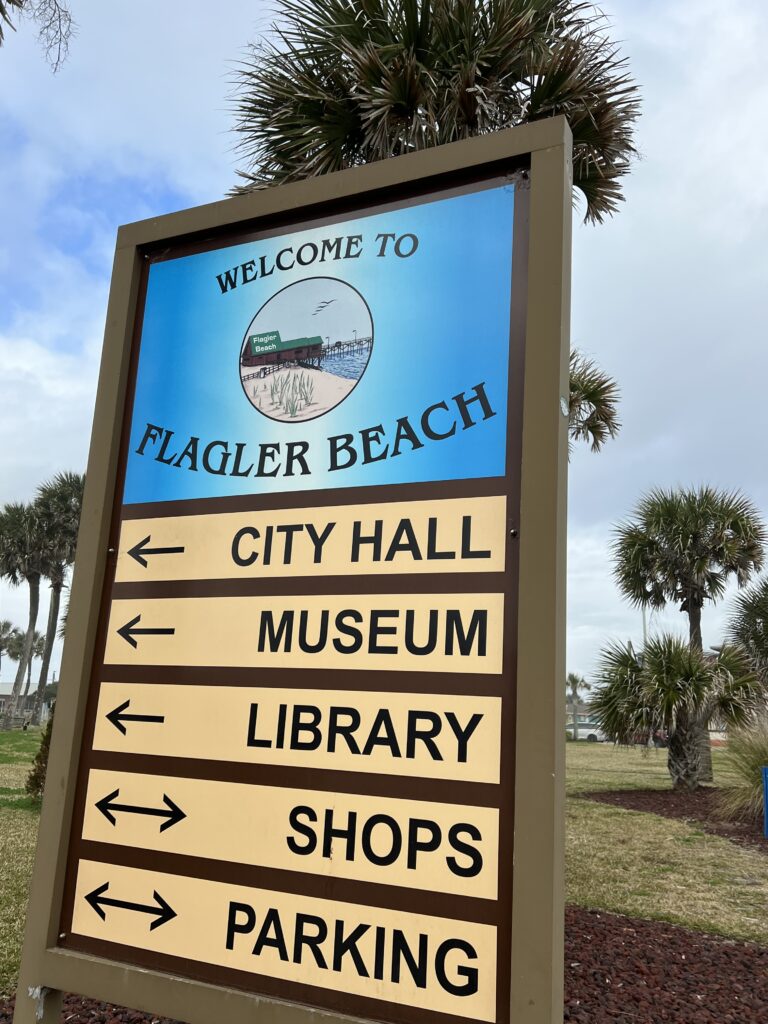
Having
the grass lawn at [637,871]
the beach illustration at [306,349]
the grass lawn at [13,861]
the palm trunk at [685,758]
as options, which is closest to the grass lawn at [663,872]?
the grass lawn at [637,871]

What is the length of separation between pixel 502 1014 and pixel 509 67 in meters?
7.13

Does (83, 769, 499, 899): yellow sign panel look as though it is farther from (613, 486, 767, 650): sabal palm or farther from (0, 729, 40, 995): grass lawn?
(613, 486, 767, 650): sabal palm

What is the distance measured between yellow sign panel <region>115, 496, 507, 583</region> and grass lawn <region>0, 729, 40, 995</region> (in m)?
2.97

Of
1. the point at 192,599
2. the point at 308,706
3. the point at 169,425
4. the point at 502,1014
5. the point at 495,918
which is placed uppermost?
the point at 169,425

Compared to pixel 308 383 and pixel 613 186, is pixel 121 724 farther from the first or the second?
pixel 613 186

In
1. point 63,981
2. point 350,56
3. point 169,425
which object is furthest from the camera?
point 350,56

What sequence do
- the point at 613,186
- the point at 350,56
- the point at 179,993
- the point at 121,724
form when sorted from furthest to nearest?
the point at 613,186, the point at 350,56, the point at 121,724, the point at 179,993

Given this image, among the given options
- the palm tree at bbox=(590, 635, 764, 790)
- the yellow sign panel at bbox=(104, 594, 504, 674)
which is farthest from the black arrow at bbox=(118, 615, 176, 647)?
the palm tree at bbox=(590, 635, 764, 790)

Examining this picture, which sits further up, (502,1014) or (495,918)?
(495,918)

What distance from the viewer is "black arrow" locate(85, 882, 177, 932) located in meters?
2.14

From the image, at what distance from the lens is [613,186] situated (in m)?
8.03

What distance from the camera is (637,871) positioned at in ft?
25.2

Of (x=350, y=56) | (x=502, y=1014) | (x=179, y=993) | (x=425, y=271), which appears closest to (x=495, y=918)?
(x=502, y=1014)

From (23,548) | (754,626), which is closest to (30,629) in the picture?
(23,548)
